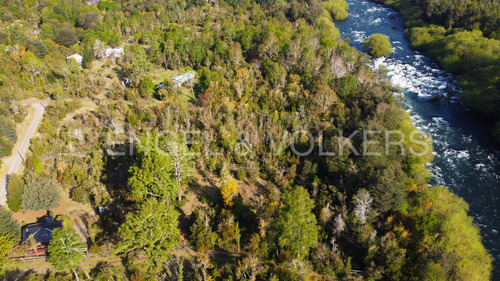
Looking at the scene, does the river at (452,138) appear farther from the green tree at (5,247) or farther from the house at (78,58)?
the house at (78,58)

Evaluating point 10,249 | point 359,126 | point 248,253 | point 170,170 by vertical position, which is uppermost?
point 359,126

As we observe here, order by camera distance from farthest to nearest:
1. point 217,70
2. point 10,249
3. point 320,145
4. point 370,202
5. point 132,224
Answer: point 217,70 → point 320,145 → point 370,202 → point 10,249 → point 132,224

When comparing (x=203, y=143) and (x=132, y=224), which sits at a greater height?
(x=132, y=224)

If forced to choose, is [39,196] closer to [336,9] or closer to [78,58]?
[78,58]

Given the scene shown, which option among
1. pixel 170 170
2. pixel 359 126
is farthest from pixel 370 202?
pixel 170 170

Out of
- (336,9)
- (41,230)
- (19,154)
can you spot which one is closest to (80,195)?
(41,230)

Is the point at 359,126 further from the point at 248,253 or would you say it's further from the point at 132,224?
the point at 132,224
